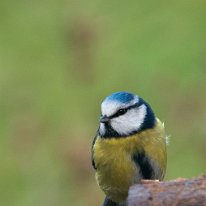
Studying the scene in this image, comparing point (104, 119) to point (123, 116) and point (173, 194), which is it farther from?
point (173, 194)

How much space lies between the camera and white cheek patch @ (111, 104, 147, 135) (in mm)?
4992

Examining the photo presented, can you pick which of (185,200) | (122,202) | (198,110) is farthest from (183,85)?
(185,200)

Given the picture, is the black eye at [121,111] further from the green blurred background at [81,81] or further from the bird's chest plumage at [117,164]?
the green blurred background at [81,81]

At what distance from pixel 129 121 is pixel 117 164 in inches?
9.1

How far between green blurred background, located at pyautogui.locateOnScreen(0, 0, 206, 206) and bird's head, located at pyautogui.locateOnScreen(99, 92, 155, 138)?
2346mm

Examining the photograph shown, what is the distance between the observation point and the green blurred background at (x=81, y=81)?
7738mm

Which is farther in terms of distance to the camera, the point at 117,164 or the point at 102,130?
the point at 102,130

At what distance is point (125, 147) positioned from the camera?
16.2ft

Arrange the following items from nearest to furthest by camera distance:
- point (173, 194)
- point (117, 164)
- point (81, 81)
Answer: point (173, 194), point (117, 164), point (81, 81)

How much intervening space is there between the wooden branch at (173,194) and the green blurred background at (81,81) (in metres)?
3.61

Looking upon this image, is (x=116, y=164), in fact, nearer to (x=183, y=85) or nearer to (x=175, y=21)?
(x=183, y=85)

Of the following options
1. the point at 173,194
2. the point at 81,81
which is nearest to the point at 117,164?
the point at 173,194

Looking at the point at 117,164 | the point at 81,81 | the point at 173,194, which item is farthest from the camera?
the point at 81,81

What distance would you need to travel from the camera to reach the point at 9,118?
27.5ft
